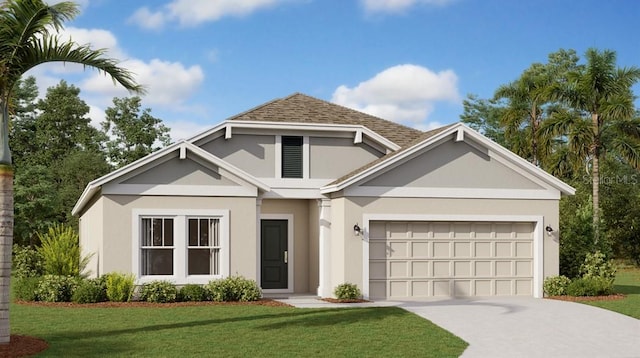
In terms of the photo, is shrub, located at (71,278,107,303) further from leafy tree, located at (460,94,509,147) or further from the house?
leafy tree, located at (460,94,509,147)

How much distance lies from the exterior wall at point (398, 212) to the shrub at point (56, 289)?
6.91 m

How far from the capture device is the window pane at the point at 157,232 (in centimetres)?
2058

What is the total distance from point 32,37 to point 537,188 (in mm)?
14518

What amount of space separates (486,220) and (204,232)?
780 centimetres

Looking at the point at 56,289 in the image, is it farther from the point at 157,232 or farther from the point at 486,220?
the point at 486,220

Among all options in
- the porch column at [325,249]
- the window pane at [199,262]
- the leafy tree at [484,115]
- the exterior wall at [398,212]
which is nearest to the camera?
the window pane at [199,262]

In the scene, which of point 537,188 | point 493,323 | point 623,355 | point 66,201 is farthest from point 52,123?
point 623,355

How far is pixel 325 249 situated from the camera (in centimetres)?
2180

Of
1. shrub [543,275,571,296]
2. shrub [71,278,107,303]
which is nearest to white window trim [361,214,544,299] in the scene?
shrub [543,275,571,296]

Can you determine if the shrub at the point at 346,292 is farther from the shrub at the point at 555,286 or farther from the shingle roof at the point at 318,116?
the shingle roof at the point at 318,116

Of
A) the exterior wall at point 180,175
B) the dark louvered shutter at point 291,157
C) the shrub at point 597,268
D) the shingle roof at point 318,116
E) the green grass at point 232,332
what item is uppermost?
the shingle roof at point 318,116

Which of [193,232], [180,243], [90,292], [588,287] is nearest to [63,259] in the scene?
[90,292]

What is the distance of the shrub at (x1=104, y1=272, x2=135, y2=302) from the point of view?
19422 mm

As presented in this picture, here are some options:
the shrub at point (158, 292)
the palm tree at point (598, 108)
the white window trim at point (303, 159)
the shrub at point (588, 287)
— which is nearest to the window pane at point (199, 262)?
the shrub at point (158, 292)
